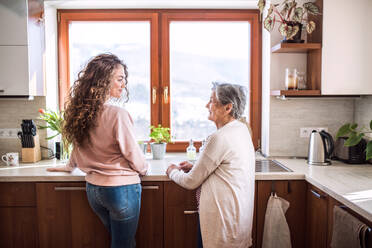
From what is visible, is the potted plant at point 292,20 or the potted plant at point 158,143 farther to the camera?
the potted plant at point 158,143

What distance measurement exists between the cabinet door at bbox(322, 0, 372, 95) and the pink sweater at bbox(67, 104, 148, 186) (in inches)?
56.9

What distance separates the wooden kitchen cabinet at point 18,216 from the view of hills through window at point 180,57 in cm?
107

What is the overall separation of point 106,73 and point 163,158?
1.08m

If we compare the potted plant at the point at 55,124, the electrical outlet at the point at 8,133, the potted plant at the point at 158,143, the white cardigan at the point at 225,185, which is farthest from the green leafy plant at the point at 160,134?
the electrical outlet at the point at 8,133

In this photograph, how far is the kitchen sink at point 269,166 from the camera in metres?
2.33

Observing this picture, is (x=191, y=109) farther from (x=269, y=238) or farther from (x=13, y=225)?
(x=13, y=225)

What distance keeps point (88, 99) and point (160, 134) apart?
39.8 inches

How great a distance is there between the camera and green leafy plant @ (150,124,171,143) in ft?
8.82

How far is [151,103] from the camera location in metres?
2.95

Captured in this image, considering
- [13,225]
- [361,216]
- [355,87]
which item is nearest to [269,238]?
[361,216]

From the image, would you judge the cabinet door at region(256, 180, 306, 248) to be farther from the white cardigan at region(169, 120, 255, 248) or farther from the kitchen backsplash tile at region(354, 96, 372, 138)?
the kitchen backsplash tile at region(354, 96, 372, 138)

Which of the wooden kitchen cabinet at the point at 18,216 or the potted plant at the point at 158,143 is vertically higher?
the potted plant at the point at 158,143

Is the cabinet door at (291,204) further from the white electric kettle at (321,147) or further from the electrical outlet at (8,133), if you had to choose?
the electrical outlet at (8,133)

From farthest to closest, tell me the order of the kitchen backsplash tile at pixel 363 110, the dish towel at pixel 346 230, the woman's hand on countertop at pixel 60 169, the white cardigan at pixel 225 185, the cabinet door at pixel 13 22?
the kitchen backsplash tile at pixel 363 110, the cabinet door at pixel 13 22, the woman's hand on countertop at pixel 60 169, the white cardigan at pixel 225 185, the dish towel at pixel 346 230
